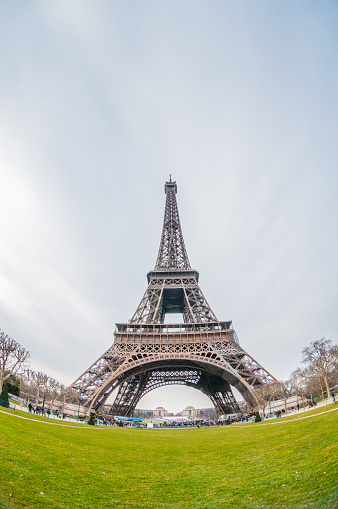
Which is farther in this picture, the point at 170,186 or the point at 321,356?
the point at 170,186

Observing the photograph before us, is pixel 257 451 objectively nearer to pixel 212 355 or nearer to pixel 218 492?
pixel 218 492

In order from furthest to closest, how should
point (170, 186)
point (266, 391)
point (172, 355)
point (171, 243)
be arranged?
1. point (170, 186)
2. point (171, 243)
3. point (172, 355)
4. point (266, 391)

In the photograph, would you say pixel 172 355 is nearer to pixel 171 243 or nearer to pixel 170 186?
pixel 171 243

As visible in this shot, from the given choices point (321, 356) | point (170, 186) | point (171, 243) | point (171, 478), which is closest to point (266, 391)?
point (321, 356)

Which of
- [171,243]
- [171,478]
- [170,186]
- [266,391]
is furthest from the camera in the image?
[170,186]

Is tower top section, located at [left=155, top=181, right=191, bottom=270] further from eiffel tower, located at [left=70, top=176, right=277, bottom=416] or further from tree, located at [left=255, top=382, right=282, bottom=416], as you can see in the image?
tree, located at [left=255, top=382, right=282, bottom=416]

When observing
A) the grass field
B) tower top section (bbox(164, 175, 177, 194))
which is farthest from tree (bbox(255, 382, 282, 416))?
tower top section (bbox(164, 175, 177, 194))
